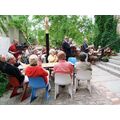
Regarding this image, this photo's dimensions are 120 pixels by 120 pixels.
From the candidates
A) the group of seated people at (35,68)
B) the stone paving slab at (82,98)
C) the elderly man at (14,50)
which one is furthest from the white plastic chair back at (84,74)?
the elderly man at (14,50)

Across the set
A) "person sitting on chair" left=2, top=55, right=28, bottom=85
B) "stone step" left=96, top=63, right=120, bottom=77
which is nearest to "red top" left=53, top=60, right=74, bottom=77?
"person sitting on chair" left=2, top=55, right=28, bottom=85

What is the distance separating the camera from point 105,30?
32.1ft

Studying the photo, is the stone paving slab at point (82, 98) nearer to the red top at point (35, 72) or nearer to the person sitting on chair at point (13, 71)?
the person sitting on chair at point (13, 71)

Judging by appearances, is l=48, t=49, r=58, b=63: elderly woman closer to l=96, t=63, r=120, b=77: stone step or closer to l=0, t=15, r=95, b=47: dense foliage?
l=96, t=63, r=120, b=77: stone step

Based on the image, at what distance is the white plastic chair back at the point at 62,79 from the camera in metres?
4.23

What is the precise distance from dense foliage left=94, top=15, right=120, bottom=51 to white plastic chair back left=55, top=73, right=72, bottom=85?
499 cm

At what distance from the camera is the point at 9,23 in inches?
352

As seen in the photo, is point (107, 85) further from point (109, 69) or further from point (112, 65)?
point (112, 65)

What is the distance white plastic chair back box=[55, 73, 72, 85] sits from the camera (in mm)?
4230

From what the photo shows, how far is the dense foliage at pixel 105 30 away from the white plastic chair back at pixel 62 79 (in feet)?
16.4
